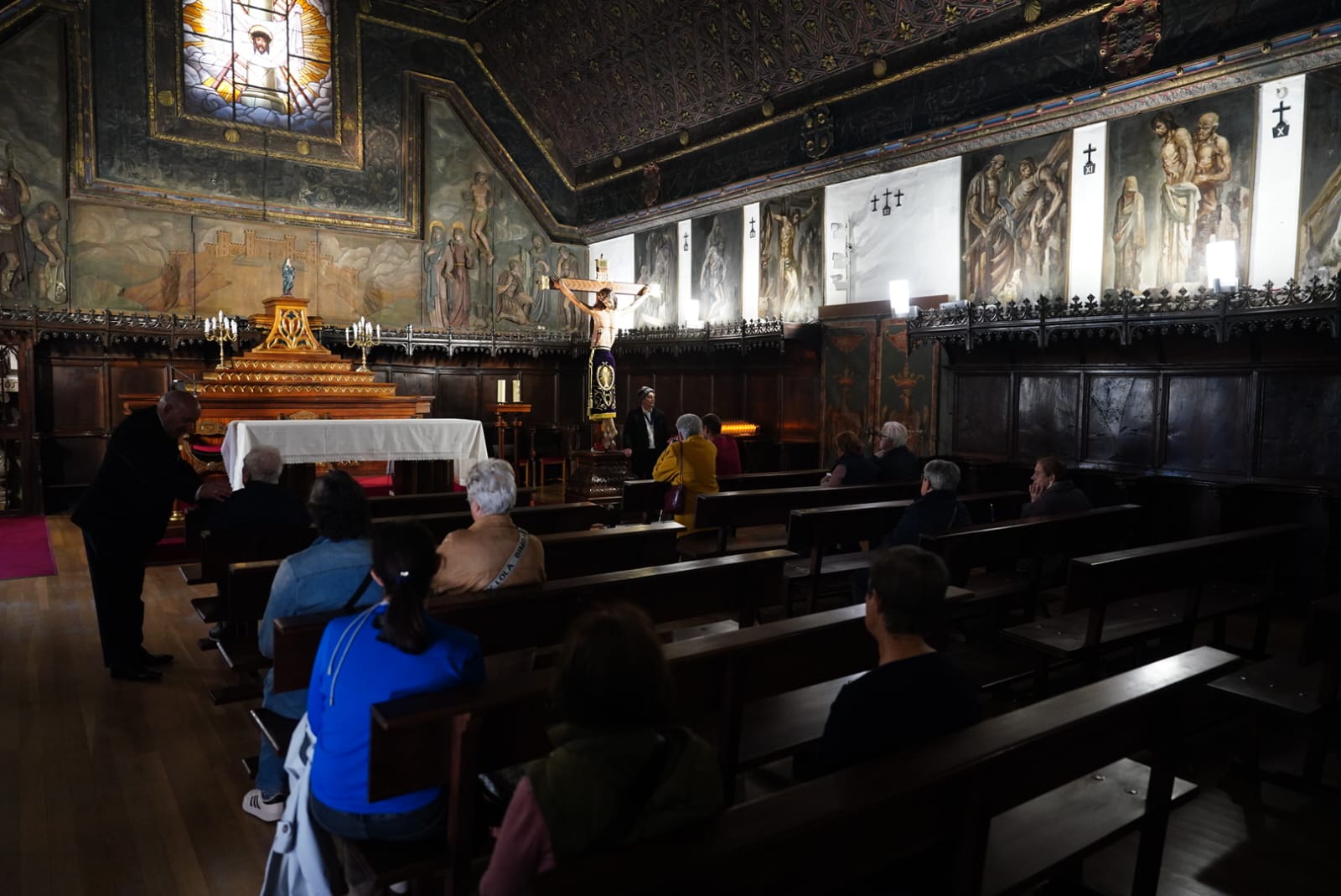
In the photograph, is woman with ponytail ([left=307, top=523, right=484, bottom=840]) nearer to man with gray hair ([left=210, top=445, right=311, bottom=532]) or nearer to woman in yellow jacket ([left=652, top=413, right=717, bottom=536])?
man with gray hair ([left=210, top=445, right=311, bottom=532])

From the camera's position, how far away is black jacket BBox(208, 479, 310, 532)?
16.2 ft

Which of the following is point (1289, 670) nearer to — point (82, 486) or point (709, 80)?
point (709, 80)

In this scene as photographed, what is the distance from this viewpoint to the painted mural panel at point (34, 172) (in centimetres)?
1239

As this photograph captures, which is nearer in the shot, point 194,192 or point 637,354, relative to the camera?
point 194,192

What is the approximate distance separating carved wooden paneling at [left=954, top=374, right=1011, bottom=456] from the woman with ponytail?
8.61 meters

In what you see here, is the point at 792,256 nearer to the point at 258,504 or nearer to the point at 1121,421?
the point at 1121,421

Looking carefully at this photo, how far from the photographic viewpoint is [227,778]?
391 centimetres

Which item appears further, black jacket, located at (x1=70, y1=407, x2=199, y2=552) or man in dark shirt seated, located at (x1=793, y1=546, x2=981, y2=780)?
black jacket, located at (x1=70, y1=407, x2=199, y2=552)

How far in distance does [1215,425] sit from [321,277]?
13.5m

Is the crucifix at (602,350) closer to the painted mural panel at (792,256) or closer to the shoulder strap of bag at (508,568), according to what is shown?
the painted mural panel at (792,256)

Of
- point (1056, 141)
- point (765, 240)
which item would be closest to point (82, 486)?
point (765, 240)

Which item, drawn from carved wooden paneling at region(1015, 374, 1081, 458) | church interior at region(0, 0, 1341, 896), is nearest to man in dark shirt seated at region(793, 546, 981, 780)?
church interior at region(0, 0, 1341, 896)

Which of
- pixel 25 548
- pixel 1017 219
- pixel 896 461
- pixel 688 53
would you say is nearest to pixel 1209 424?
pixel 896 461

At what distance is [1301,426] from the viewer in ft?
24.5
